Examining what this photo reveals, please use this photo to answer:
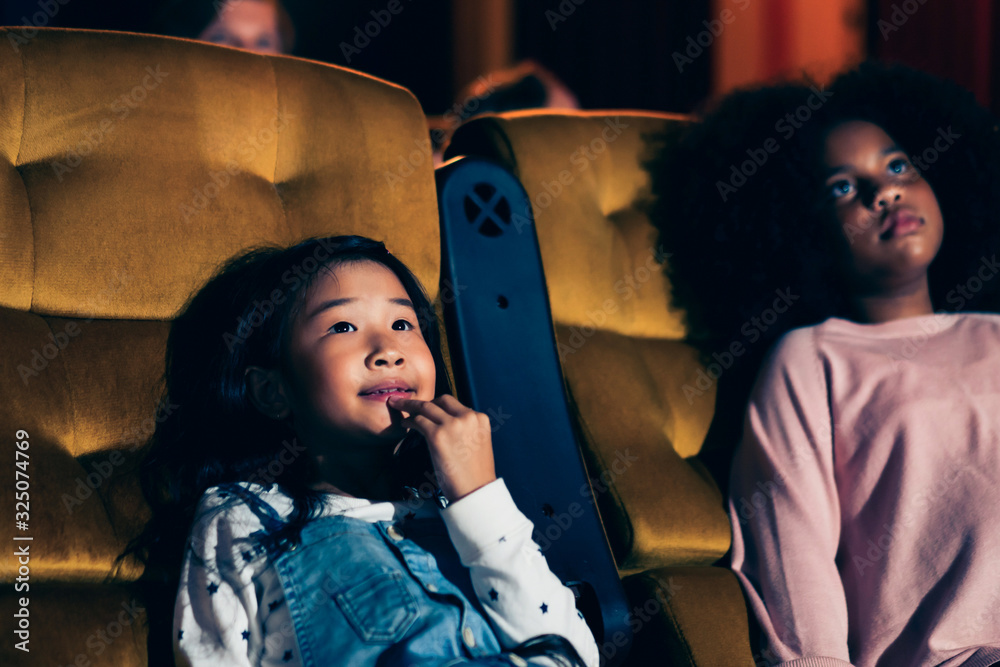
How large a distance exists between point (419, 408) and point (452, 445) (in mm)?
47

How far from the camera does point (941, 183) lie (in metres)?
1.26

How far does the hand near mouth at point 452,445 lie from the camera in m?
0.77

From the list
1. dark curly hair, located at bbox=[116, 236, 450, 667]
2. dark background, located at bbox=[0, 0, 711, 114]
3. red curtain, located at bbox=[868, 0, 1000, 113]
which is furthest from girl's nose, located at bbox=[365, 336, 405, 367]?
dark background, located at bbox=[0, 0, 711, 114]

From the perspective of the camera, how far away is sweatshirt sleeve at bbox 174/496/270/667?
0.70m

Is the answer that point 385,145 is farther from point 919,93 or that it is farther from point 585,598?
point 919,93

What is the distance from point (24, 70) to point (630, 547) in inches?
33.1

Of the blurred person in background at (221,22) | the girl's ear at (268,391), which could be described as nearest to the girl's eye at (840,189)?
the girl's ear at (268,391)
